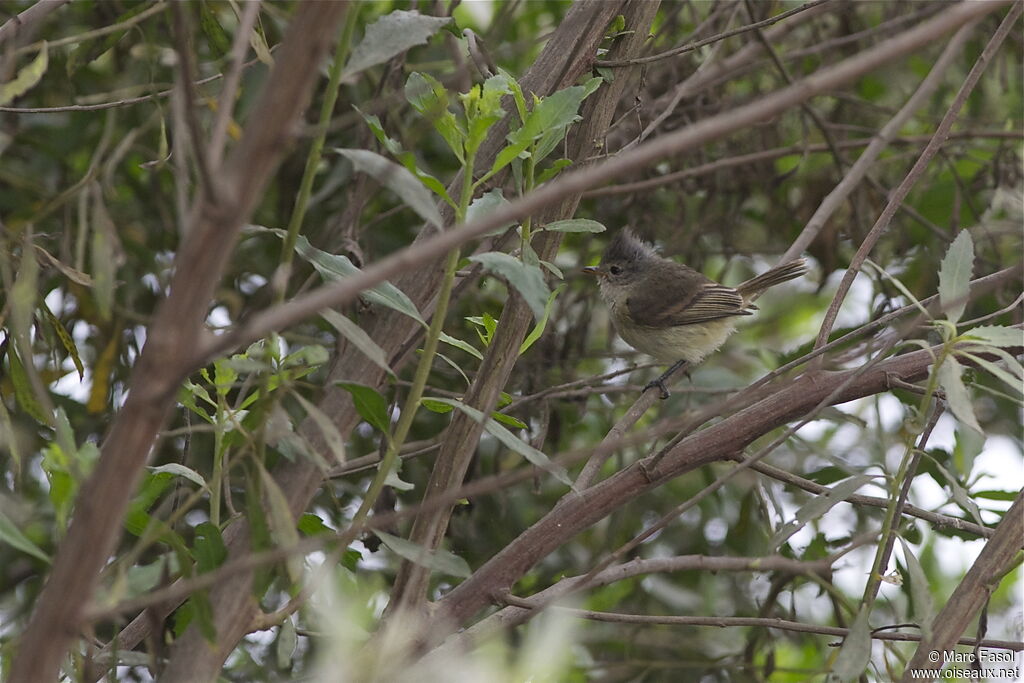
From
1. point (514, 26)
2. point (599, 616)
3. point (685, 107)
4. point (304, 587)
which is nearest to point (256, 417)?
point (304, 587)

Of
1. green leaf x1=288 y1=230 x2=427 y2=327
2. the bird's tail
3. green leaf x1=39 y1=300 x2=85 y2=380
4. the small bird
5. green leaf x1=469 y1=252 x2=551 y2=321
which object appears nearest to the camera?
green leaf x1=469 y1=252 x2=551 y2=321

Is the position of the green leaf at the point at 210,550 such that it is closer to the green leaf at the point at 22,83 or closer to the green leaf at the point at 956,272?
the green leaf at the point at 22,83

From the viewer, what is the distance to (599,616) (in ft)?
4.59

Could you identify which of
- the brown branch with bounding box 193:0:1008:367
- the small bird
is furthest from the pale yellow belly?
the brown branch with bounding box 193:0:1008:367

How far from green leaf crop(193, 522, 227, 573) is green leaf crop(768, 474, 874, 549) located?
0.71m

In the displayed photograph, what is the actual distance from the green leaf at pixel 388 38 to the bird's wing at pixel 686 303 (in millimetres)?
2380

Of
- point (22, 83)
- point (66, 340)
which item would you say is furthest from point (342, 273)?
point (66, 340)

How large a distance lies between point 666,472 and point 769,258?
90.2 inches

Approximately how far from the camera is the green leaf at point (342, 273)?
121 centimetres

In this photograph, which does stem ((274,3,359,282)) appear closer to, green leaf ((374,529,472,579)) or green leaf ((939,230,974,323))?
green leaf ((374,529,472,579))

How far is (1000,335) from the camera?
1.26 m

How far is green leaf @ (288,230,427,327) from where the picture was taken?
121cm

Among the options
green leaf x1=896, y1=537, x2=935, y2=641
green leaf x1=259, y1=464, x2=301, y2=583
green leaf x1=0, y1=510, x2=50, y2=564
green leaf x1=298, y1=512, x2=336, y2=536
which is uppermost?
green leaf x1=896, y1=537, x2=935, y2=641

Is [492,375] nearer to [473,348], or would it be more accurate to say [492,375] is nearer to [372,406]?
[473,348]
